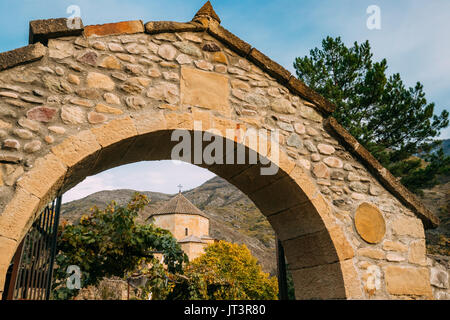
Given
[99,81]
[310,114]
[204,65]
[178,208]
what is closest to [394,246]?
[310,114]

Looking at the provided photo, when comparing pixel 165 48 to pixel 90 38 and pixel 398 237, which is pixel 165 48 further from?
pixel 398 237

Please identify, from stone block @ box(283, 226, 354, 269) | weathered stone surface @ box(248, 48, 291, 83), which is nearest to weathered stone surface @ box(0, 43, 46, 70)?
weathered stone surface @ box(248, 48, 291, 83)

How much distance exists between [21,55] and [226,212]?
59616 mm

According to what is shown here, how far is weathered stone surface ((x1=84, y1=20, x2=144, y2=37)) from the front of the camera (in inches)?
114

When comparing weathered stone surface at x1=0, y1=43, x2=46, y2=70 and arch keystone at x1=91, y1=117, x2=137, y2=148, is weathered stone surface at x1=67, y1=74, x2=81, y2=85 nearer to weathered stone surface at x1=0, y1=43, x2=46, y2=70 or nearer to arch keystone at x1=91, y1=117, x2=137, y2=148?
weathered stone surface at x1=0, y1=43, x2=46, y2=70

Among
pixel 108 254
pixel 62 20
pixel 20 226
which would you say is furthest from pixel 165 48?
pixel 108 254

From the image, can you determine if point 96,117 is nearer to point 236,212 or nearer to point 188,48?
point 188,48

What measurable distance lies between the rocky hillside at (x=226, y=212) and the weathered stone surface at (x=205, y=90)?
1073 inches

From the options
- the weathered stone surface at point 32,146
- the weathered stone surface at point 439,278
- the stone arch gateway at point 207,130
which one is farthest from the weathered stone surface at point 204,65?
the weathered stone surface at point 439,278

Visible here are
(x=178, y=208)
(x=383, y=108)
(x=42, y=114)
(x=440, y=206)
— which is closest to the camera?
(x=42, y=114)

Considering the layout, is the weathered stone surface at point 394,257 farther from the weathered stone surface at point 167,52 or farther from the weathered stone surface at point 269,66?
the weathered stone surface at point 167,52

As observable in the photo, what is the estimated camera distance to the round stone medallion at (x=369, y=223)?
3439 mm

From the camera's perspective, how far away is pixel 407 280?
136 inches

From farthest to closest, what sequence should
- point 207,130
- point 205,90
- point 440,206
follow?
point 440,206, point 205,90, point 207,130
